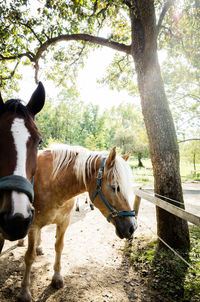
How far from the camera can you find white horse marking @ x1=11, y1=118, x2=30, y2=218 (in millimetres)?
1214

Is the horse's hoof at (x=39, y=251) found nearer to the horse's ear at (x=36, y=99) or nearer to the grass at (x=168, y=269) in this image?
the grass at (x=168, y=269)

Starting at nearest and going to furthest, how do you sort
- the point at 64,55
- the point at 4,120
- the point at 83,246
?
1. the point at 4,120
2. the point at 83,246
3. the point at 64,55

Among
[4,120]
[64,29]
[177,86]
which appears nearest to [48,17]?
[64,29]

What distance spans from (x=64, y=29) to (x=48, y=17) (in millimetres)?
650

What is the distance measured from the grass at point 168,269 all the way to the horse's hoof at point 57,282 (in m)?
1.46

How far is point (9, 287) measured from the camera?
2.82 metres

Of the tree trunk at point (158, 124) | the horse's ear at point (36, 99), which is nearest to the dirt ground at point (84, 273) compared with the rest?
the tree trunk at point (158, 124)

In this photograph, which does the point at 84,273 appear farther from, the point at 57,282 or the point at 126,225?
the point at 126,225

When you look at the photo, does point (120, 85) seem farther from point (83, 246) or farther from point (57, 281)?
point (57, 281)

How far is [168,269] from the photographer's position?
3.00 meters

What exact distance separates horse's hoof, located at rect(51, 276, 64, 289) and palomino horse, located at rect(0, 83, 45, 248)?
207cm

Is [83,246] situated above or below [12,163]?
below

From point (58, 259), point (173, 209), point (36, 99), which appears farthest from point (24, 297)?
point (36, 99)

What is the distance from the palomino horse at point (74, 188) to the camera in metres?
2.38
